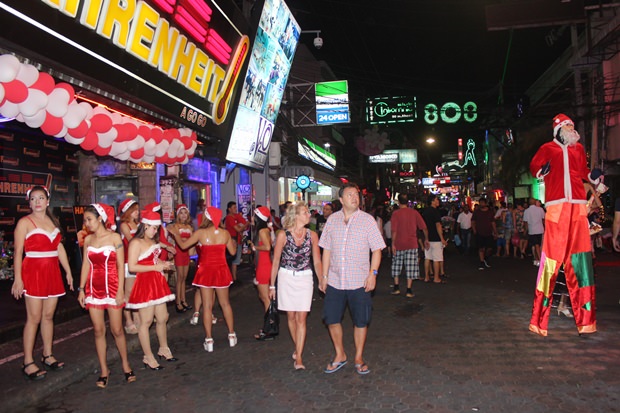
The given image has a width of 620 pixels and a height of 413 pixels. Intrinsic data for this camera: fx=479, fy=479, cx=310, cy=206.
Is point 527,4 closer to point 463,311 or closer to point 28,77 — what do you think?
point 463,311

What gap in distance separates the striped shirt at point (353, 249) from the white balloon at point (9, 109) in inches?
156

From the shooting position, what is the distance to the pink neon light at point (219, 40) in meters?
11.4

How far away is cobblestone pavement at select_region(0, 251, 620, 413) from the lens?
4.35m

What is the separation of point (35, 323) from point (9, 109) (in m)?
2.43

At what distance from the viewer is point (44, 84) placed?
5926 millimetres

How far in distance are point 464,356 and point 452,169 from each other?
2409 inches

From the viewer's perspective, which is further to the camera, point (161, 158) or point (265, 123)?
point (265, 123)

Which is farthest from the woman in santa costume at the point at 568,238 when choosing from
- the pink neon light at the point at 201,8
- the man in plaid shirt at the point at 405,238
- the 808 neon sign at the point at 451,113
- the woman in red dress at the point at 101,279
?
the 808 neon sign at the point at 451,113

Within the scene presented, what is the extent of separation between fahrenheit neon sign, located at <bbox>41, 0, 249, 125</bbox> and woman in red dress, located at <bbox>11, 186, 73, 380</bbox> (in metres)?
3.00

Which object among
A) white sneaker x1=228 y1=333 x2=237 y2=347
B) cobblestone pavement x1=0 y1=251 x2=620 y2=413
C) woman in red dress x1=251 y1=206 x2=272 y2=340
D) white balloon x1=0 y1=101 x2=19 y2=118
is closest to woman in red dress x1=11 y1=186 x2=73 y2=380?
cobblestone pavement x1=0 y1=251 x2=620 y2=413

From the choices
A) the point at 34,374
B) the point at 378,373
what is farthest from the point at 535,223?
the point at 34,374

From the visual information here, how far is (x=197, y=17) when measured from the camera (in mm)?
10523

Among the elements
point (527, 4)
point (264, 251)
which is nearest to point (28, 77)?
point (264, 251)

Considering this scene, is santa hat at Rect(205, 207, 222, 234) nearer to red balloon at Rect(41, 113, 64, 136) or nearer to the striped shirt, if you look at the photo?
the striped shirt
